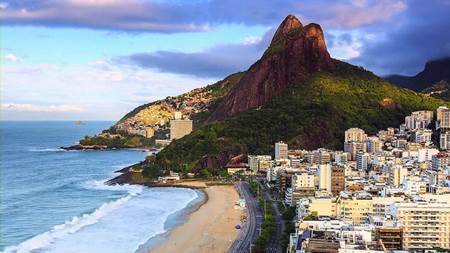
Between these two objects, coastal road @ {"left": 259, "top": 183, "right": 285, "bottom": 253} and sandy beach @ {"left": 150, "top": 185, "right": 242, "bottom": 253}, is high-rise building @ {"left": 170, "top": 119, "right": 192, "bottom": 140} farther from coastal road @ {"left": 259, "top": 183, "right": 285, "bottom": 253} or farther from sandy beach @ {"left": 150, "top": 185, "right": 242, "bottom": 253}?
coastal road @ {"left": 259, "top": 183, "right": 285, "bottom": 253}

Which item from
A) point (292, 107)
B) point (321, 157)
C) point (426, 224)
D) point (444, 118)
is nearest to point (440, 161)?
point (321, 157)

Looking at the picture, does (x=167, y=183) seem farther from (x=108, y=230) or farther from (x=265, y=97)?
(x=265, y=97)

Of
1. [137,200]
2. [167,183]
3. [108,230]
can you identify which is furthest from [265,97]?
[108,230]

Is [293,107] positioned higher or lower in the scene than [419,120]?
higher

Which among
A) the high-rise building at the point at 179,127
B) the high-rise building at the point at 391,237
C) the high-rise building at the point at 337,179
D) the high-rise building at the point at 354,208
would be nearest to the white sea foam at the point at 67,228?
the high-rise building at the point at 354,208

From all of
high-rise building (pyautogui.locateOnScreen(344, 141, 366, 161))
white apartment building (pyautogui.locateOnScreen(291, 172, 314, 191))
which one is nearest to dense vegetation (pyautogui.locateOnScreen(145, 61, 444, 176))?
high-rise building (pyautogui.locateOnScreen(344, 141, 366, 161))

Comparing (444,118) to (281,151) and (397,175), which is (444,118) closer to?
(281,151)
